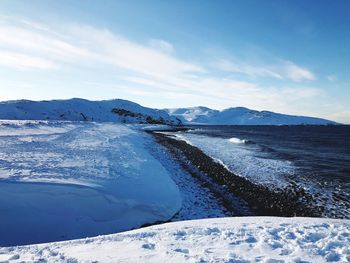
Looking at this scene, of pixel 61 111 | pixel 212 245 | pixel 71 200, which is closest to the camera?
pixel 212 245

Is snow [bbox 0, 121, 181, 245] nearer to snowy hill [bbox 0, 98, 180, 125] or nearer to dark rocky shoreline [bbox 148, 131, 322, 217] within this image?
dark rocky shoreline [bbox 148, 131, 322, 217]

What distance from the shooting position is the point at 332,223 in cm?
830

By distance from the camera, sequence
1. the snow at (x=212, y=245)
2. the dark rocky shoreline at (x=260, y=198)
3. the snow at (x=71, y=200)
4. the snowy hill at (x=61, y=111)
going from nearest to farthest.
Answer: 1. the snow at (x=212, y=245)
2. the snow at (x=71, y=200)
3. the dark rocky shoreline at (x=260, y=198)
4. the snowy hill at (x=61, y=111)

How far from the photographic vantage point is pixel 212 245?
672cm

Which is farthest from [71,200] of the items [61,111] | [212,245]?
[61,111]

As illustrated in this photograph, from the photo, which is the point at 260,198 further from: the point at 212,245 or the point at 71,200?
the point at 212,245

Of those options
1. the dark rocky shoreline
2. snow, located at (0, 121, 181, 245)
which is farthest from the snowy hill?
snow, located at (0, 121, 181, 245)

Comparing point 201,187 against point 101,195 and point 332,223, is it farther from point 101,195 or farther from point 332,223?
point 332,223

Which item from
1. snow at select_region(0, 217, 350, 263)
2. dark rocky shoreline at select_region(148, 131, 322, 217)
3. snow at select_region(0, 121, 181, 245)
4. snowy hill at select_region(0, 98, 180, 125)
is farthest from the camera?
snowy hill at select_region(0, 98, 180, 125)

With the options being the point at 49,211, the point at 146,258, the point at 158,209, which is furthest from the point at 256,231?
the point at 49,211

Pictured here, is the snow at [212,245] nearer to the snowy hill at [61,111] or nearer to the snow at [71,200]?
the snow at [71,200]

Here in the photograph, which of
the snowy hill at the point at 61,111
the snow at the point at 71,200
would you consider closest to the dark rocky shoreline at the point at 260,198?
the snow at the point at 71,200

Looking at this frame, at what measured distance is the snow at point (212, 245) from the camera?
19.9ft

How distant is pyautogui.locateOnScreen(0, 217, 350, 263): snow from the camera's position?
6078mm
